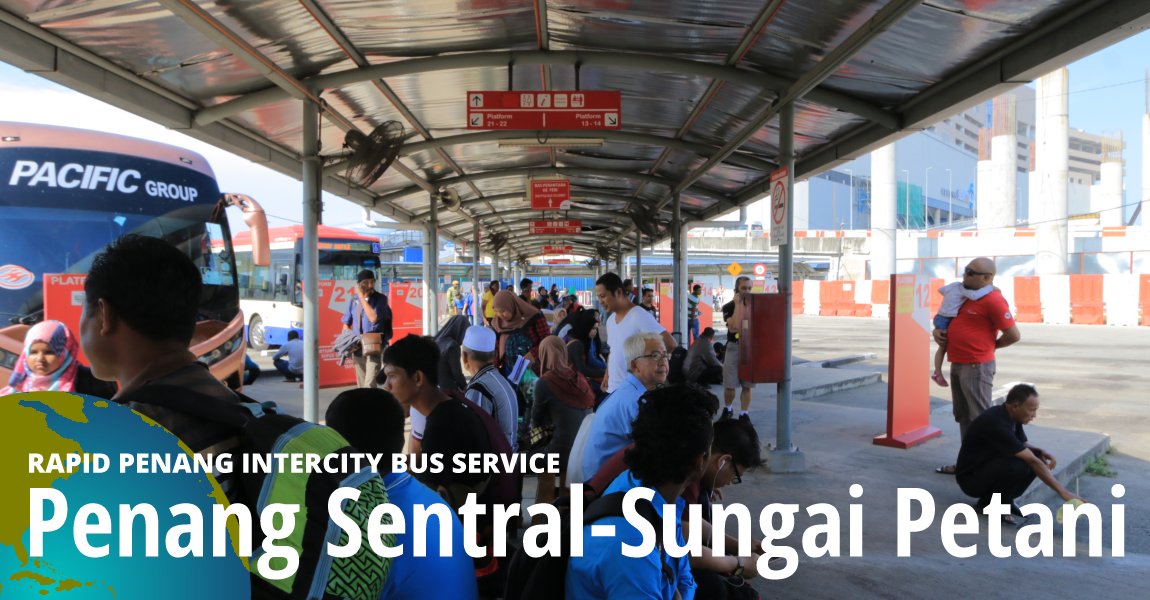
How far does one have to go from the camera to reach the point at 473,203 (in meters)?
15.2

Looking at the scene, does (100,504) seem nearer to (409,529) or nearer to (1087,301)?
(409,529)

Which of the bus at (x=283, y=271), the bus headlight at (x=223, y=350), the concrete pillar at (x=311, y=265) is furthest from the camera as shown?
the bus at (x=283, y=271)

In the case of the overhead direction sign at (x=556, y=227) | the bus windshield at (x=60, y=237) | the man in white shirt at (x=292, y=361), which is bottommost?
the man in white shirt at (x=292, y=361)

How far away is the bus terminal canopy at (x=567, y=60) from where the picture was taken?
5012mm

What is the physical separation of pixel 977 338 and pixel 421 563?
661 cm

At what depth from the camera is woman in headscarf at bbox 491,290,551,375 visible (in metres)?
6.88

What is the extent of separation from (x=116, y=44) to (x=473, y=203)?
9.87m

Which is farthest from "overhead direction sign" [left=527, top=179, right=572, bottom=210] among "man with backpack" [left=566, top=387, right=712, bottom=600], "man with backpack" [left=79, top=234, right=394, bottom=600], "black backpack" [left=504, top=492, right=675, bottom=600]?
"man with backpack" [left=79, top=234, right=394, bottom=600]

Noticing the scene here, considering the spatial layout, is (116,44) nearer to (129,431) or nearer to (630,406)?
(630,406)

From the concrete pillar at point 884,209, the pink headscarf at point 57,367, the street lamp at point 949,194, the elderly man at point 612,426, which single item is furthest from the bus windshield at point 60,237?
the street lamp at point 949,194

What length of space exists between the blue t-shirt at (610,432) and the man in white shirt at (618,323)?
2501mm

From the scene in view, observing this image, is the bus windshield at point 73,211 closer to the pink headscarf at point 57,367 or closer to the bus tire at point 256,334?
the pink headscarf at point 57,367

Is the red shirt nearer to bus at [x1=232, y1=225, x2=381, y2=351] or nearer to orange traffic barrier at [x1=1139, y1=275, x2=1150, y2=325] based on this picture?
bus at [x1=232, y1=225, x2=381, y2=351]

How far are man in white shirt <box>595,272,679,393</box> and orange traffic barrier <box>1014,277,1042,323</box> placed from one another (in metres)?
33.6
